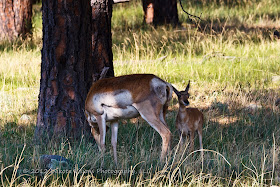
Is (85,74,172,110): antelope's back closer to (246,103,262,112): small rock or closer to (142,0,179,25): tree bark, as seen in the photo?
(246,103,262,112): small rock

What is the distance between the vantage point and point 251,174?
16.6ft

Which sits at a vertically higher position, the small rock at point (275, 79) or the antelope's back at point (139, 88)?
the antelope's back at point (139, 88)

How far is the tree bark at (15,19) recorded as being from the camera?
12.9m

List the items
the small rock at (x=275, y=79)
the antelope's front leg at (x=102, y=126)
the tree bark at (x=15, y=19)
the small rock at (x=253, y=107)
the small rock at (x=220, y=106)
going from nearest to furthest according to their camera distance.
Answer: the antelope's front leg at (x=102, y=126)
the small rock at (x=253, y=107)
the small rock at (x=220, y=106)
the small rock at (x=275, y=79)
the tree bark at (x=15, y=19)

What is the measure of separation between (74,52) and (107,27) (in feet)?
5.62

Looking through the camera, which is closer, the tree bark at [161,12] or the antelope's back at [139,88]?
the antelope's back at [139,88]

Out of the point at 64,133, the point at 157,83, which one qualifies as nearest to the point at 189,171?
the point at 157,83

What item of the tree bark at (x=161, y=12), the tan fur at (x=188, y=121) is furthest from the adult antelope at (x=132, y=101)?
the tree bark at (x=161, y=12)

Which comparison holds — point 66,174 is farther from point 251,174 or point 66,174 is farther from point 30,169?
point 251,174

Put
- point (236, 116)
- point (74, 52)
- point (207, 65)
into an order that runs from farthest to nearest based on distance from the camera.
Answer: point (207, 65)
point (236, 116)
point (74, 52)

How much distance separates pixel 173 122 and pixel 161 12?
8478mm

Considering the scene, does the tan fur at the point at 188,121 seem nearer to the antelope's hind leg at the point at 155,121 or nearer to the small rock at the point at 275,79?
the antelope's hind leg at the point at 155,121

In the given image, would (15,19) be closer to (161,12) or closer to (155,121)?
(161,12)

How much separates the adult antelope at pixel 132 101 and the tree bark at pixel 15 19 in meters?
7.85
